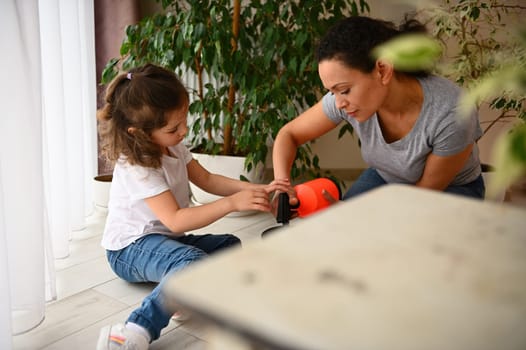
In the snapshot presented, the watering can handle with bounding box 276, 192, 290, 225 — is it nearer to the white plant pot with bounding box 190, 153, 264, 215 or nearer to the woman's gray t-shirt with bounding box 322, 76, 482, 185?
the woman's gray t-shirt with bounding box 322, 76, 482, 185

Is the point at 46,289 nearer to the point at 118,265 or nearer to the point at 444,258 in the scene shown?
the point at 118,265

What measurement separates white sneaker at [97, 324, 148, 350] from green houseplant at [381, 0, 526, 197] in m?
0.85

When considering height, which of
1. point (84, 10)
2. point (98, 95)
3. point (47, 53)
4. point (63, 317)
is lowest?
point (63, 317)

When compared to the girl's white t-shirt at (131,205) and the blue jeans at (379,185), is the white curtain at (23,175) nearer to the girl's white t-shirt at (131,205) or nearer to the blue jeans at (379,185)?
the girl's white t-shirt at (131,205)

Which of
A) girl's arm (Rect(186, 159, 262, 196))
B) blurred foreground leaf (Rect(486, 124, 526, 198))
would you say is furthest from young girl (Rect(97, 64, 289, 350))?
blurred foreground leaf (Rect(486, 124, 526, 198))

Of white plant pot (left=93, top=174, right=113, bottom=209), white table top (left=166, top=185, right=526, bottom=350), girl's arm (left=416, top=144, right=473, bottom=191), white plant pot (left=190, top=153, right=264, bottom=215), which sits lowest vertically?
white plant pot (left=93, top=174, right=113, bottom=209)

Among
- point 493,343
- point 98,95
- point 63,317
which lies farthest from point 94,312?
point 493,343

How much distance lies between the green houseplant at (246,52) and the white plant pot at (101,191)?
0.47m

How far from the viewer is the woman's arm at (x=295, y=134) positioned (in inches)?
58.7

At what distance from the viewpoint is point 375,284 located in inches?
15.4

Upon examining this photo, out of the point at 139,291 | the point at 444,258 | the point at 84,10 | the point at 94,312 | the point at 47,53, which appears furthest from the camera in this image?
the point at 84,10

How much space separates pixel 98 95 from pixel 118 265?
3.09 ft

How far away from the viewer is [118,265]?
1.45 metres

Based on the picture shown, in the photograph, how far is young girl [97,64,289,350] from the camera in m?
1.31
